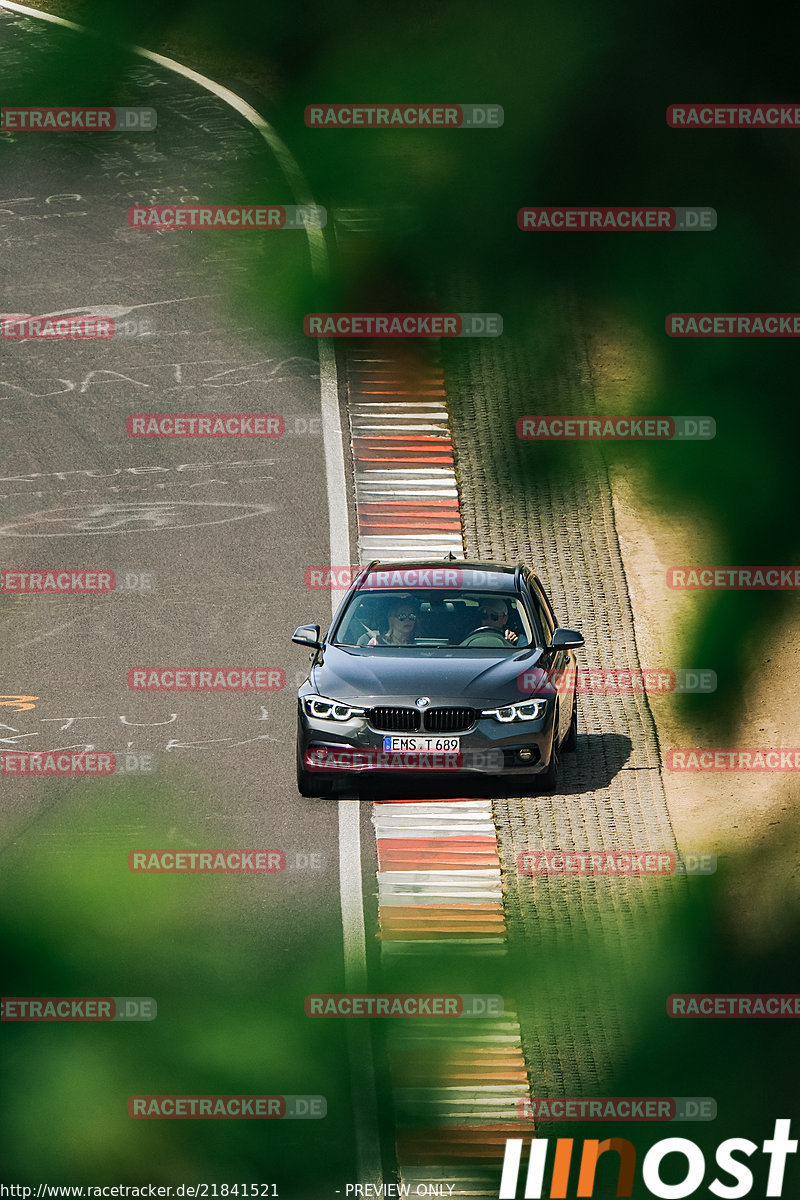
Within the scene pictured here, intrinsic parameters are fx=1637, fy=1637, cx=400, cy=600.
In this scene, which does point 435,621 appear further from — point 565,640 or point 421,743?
point 421,743

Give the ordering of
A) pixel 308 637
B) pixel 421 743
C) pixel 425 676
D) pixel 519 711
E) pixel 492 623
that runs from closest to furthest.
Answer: pixel 421 743, pixel 519 711, pixel 425 676, pixel 308 637, pixel 492 623

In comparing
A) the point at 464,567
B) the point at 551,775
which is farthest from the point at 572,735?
the point at 551,775

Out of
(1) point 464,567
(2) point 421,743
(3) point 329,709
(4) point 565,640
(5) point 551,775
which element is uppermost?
(1) point 464,567

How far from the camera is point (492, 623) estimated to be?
15094mm

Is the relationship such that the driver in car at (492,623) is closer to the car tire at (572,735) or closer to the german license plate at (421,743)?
the car tire at (572,735)

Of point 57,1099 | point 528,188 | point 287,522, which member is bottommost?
point 57,1099

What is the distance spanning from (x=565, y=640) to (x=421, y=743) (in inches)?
77.6

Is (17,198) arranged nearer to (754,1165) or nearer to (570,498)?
(570,498)

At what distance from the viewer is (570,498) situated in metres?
23.3

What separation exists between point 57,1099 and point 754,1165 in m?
5.19

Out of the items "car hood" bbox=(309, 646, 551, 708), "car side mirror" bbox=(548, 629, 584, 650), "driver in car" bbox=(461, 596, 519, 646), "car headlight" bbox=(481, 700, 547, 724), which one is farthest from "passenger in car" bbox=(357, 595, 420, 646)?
"car headlight" bbox=(481, 700, 547, 724)

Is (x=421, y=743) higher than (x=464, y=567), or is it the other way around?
(x=464, y=567)

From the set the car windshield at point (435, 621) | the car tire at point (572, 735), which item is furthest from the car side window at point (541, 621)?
the car tire at point (572, 735)

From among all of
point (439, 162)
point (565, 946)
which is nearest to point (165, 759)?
point (565, 946)
